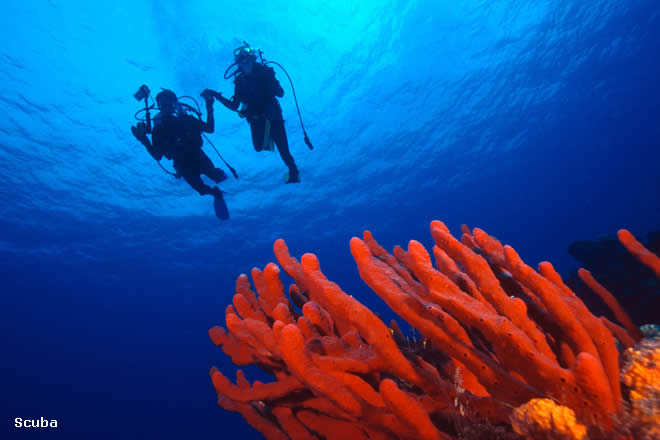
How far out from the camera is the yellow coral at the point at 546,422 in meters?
1.15

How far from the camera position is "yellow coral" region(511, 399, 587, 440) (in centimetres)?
115

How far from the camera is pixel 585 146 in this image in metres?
42.7

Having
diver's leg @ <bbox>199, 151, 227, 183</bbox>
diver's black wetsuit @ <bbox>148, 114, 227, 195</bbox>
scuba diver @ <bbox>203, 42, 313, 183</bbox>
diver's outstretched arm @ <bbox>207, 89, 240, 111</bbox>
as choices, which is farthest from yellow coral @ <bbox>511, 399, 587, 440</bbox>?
diver's leg @ <bbox>199, 151, 227, 183</bbox>

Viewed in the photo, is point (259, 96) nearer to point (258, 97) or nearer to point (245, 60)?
point (258, 97)

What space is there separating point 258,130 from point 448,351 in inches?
365

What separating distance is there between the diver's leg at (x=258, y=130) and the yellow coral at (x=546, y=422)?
936cm

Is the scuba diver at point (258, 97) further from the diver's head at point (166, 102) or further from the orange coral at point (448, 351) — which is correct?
the orange coral at point (448, 351)

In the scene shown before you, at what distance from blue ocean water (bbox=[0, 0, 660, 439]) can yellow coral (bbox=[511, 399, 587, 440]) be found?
55.6 ft

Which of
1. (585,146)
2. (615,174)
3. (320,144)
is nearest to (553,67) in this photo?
(320,144)

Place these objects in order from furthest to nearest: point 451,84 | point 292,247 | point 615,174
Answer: point 615,174 → point 292,247 → point 451,84

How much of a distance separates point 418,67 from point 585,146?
37087 mm

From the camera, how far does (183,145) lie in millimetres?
9031

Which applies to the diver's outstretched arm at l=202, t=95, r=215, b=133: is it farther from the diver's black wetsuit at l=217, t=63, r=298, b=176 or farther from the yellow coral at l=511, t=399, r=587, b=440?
the yellow coral at l=511, t=399, r=587, b=440

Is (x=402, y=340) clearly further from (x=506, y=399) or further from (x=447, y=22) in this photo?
(x=447, y=22)
